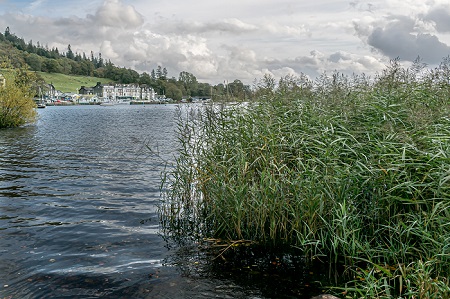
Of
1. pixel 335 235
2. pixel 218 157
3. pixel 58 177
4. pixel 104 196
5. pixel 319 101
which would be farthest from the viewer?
pixel 58 177

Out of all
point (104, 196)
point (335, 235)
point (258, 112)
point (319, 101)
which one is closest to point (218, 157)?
point (258, 112)

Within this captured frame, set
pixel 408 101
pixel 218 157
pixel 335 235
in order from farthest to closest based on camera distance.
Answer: pixel 218 157 < pixel 408 101 < pixel 335 235

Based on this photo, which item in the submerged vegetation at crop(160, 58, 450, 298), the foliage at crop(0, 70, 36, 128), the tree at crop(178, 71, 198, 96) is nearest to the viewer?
the submerged vegetation at crop(160, 58, 450, 298)

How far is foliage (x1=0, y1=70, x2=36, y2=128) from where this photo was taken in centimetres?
4272

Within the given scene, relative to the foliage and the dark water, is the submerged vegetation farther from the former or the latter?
the foliage

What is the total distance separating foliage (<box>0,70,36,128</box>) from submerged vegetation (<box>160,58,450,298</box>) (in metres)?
38.0

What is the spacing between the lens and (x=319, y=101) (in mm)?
11578

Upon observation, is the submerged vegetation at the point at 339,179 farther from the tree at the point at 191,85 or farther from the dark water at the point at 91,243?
the tree at the point at 191,85

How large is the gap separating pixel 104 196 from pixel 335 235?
10.8 m

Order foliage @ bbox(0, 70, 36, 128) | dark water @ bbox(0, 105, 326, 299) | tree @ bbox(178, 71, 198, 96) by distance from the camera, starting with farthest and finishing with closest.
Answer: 1. foliage @ bbox(0, 70, 36, 128)
2. tree @ bbox(178, 71, 198, 96)
3. dark water @ bbox(0, 105, 326, 299)

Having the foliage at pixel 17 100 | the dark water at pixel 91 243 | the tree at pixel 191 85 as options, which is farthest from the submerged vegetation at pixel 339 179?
the foliage at pixel 17 100

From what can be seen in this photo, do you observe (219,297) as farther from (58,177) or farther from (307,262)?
(58,177)

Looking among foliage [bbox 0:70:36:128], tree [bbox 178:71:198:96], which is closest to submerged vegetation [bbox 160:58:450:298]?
tree [bbox 178:71:198:96]

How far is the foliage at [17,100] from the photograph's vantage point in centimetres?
4272
